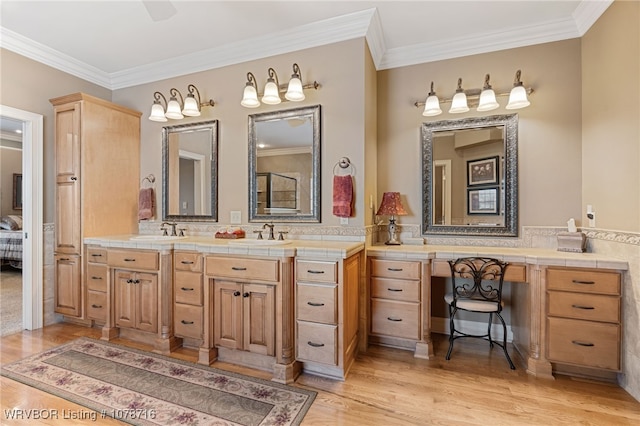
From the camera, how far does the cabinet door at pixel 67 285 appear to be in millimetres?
3078

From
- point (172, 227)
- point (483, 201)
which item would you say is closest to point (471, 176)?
point (483, 201)

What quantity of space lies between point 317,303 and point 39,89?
3.54 metres

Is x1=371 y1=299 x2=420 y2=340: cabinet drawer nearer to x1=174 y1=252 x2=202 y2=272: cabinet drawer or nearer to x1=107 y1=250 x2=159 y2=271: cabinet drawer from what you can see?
x1=174 y1=252 x2=202 y2=272: cabinet drawer

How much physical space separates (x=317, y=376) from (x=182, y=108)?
2970 mm

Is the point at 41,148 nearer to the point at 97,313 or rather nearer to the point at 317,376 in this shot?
the point at 97,313

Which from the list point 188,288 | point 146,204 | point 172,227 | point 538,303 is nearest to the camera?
point 538,303

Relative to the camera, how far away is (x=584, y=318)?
2111 millimetres

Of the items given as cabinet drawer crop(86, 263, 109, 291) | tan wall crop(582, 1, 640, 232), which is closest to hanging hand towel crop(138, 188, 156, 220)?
cabinet drawer crop(86, 263, 109, 291)

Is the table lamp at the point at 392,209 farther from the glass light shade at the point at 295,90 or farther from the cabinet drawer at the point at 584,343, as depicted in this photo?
the cabinet drawer at the point at 584,343

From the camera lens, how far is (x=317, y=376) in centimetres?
220

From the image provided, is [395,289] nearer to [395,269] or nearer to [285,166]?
[395,269]

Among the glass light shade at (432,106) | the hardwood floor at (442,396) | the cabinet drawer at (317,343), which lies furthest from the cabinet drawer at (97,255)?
the glass light shade at (432,106)

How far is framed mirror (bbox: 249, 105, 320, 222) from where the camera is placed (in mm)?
2783

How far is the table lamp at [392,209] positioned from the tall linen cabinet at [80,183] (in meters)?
2.87
